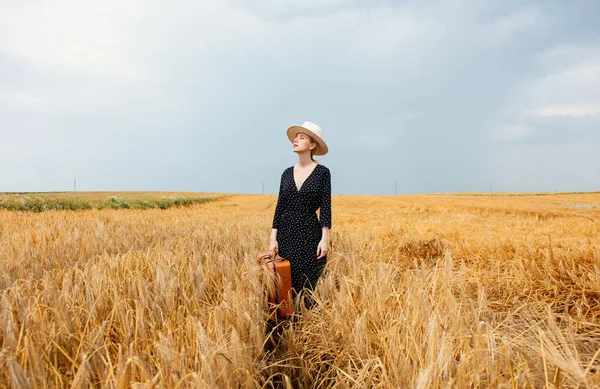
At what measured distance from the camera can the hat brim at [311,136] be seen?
348 cm

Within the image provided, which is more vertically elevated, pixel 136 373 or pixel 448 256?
pixel 448 256

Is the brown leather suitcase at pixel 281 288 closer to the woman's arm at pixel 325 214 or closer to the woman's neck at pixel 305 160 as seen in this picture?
the woman's arm at pixel 325 214

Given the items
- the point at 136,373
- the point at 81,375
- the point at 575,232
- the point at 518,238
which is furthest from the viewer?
the point at 575,232

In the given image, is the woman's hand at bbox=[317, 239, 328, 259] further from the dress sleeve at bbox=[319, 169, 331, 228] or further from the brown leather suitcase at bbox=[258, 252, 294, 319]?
the brown leather suitcase at bbox=[258, 252, 294, 319]

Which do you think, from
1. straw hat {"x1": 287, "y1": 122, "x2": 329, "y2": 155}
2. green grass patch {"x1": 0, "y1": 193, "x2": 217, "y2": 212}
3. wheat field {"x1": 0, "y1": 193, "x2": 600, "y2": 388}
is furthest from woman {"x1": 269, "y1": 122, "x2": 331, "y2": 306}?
green grass patch {"x1": 0, "y1": 193, "x2": 217, "y2": 212}

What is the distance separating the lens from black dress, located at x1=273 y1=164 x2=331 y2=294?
3488mm

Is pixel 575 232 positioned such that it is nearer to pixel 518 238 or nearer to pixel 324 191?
pixel 518 238

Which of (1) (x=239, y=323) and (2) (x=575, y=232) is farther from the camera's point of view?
(2) (x=575, y=232)

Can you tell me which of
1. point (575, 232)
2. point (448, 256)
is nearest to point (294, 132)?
point (448, 256)

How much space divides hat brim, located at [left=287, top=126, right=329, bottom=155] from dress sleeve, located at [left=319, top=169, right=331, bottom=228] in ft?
0.94

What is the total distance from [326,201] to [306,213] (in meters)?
0.23

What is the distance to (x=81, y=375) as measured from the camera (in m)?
1.30

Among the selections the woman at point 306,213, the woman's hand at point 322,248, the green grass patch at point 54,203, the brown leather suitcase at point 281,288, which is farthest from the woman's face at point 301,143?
the green grass patch at point 54,203

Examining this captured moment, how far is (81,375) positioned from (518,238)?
6186mm
